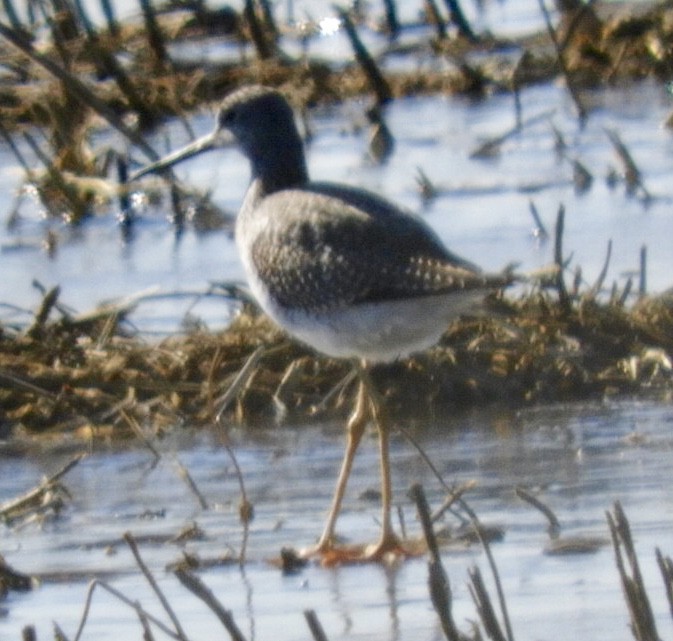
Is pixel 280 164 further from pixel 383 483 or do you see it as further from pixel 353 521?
pixel 383 483

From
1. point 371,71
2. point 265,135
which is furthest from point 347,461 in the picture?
point 371,71

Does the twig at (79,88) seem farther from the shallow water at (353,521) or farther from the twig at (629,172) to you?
the twig at (629,172)

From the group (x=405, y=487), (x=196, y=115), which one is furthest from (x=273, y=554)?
(x=196, y=115)

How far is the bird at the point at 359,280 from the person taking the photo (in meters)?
6.57

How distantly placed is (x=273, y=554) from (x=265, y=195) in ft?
6.40

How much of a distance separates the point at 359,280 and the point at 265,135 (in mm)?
1285

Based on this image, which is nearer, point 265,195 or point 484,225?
point 265,195

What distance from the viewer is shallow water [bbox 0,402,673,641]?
5375 mm

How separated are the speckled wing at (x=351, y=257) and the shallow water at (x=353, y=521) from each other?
560mm

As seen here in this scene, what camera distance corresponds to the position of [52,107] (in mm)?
11867

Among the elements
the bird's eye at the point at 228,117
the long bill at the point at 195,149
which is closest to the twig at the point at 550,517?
the bird's eye at the point at 228,117

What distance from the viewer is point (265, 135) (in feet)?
25.7

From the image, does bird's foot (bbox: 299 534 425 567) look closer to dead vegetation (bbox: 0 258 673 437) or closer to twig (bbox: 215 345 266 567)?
twig (bbox: 215 345 266 567)

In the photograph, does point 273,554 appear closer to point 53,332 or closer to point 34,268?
point 53,332
